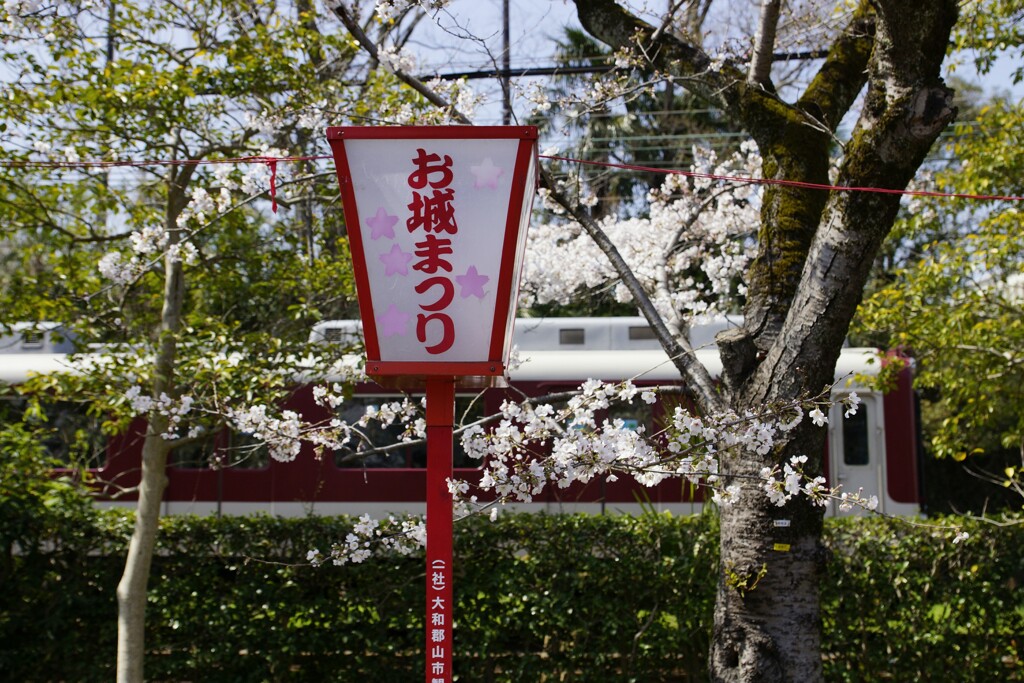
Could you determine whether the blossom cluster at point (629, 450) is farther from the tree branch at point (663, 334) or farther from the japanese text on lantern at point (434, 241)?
the japanese text on lantern at point (434, 241)

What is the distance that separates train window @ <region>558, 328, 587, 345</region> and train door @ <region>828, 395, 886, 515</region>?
300 cm

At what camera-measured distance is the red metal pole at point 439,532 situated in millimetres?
3664

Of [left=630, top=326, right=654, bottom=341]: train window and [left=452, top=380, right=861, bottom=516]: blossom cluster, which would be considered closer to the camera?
[left=452, top=380, right=861, bottom=516]: blossom cluster

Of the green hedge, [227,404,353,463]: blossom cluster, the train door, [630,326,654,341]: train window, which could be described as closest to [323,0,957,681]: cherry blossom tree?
[227,404,353,463]: blossom cluster

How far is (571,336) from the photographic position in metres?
11.6

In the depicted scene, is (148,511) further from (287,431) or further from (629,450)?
(629,450)

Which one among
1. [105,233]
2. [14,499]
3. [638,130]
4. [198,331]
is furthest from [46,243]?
[638,130]

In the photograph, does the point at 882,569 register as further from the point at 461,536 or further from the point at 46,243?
the point at 46,243

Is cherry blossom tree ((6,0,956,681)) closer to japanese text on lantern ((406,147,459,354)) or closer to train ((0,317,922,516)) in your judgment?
japanese text on lantern ((406,147,459,354))

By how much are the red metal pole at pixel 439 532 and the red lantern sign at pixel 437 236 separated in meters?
0.21

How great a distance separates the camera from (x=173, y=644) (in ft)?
23.7

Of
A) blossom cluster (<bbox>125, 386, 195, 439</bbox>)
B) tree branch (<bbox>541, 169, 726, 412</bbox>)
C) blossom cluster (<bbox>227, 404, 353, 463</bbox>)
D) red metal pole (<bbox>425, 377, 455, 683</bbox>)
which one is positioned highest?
tree branch (<bbox>541, 169, 726, 412</bbox>)

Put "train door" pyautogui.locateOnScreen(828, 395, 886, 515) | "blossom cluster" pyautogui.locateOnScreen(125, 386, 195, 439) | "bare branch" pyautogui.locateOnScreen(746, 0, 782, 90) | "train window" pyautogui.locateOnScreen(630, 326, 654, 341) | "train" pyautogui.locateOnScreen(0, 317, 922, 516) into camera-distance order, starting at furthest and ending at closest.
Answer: "train window" pyautogui.locateOnScreen(630, 326, 654, 341) → "train door" pyautogui.locateOnScreen(828, 395, 886, 515) → "train" pyautogui.locateOnScreen(0, 317, 922, 516) → "blossom cluster" pyautogui.locateOnScreen(125, 386, 195, 439) → "bare branch" pyautogui.locateOnScreen(746, 0, 782, 90)

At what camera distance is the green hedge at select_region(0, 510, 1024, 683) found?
694 centimetres
